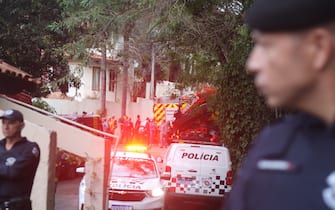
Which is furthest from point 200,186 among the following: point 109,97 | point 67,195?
point 109,97

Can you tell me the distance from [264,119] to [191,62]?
24.1ft

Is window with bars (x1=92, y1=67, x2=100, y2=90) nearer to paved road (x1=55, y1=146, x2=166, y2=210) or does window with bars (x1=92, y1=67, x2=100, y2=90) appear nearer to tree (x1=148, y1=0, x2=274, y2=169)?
paved road (x1=55, y1=146, x2=166, y2=210)

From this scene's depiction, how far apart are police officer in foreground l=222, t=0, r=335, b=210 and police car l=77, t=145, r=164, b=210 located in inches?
405

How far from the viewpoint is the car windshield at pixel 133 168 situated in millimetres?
13242

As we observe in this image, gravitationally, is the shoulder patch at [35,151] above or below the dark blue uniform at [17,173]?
above

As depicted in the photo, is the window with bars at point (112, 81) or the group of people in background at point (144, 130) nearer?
the group of people in background at point (144, 130)

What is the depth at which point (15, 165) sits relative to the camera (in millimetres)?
5789

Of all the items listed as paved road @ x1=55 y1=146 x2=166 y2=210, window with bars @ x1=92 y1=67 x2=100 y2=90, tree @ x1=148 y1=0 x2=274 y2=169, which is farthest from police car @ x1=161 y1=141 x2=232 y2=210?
window with bars @ x1=92 y1=67 x2=100 y2=90

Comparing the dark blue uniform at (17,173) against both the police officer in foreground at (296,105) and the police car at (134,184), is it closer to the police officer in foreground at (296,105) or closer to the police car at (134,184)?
the police officer in foreground at (296,105)

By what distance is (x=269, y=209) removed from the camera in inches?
65.9

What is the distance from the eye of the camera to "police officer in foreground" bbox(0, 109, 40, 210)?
5.81 m

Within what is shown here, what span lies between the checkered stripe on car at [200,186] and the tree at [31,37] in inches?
197

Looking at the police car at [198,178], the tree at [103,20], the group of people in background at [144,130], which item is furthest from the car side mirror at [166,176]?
the group of people in background at [144,130]

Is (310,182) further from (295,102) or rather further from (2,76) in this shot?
(2,76)
